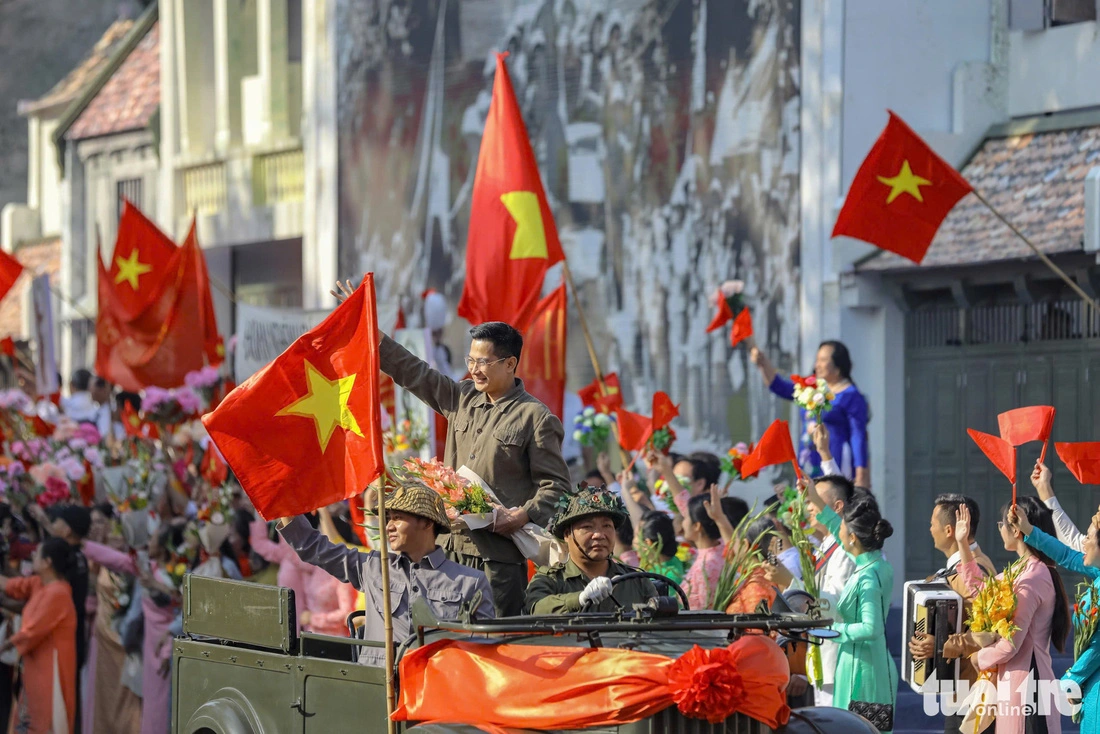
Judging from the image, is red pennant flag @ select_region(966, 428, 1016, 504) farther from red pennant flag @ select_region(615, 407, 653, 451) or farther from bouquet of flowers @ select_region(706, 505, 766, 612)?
red pennant flag @ select_region(615, 407, 653, 451)

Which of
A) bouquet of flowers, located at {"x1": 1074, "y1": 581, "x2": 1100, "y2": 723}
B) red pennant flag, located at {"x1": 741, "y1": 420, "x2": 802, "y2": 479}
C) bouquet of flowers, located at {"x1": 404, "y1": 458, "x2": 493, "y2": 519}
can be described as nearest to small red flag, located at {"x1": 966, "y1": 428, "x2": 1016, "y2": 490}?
bouquet of flowers, located at {"x1": 1074, "y1": 581, "x2": 1100, "y2": 723}

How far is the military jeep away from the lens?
22.3 ft

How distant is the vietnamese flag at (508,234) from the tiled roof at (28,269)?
1726cm

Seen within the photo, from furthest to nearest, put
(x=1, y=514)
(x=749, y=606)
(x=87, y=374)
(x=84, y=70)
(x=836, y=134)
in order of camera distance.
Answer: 1. (x=84, y=70)
2. (x=87, y=374)
3. (x=836, y=134)
4. (x=1, y=514)
5. (x=749, y=606)

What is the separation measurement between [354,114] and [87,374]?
5.00 m

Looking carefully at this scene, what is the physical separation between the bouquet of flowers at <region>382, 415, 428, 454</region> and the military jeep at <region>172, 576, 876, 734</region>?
209 inches

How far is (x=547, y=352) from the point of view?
566 inches

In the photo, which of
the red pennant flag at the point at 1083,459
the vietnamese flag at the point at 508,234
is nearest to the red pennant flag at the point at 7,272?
the vietnamese flag at the point at 508,234

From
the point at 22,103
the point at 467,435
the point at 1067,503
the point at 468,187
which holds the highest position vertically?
the point at 22,103

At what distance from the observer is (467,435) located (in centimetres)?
853

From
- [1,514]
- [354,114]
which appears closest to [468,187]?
[354,114]

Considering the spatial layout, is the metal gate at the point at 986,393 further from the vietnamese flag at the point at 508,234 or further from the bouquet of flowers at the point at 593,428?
the vietnamese flag at the point at 508,234

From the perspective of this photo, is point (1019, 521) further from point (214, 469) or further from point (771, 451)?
point (214, 469)

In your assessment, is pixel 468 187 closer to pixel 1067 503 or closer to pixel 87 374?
pixel 87 374
